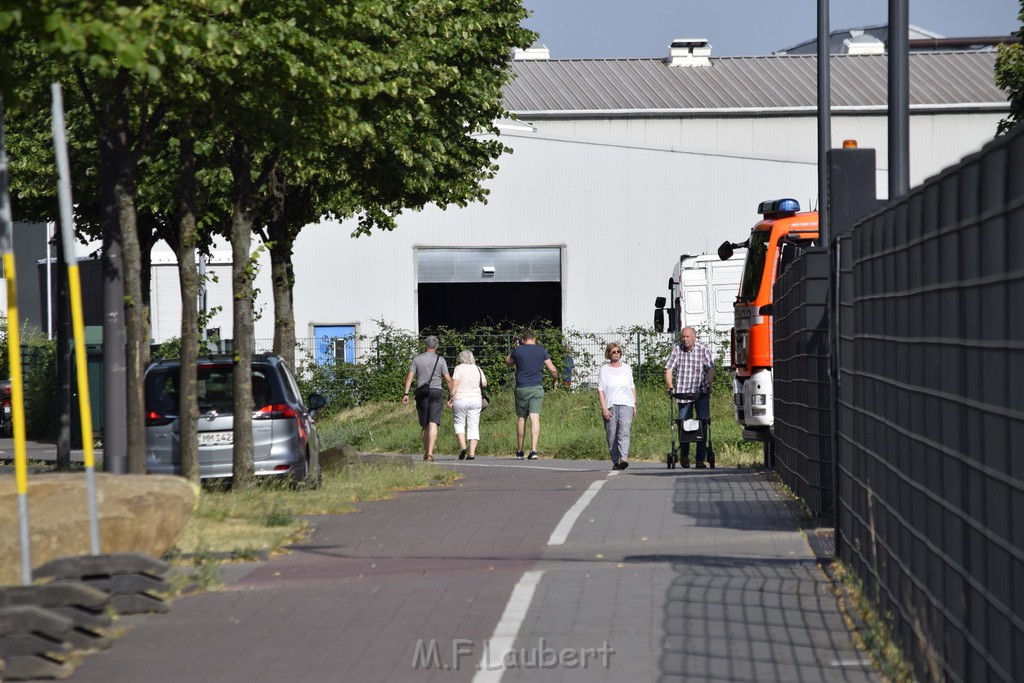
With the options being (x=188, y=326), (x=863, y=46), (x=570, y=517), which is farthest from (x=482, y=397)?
(x=863, y=46)

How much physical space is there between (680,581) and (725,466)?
11.5 m

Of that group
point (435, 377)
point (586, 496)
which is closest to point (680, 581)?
point (586, 496)

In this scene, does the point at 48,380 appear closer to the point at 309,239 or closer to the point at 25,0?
the point at 309,239

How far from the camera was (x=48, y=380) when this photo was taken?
31.5 m

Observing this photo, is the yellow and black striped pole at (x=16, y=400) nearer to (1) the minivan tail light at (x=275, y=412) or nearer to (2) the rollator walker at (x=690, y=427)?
(1) the minivan tail light at (x=275, y=412)

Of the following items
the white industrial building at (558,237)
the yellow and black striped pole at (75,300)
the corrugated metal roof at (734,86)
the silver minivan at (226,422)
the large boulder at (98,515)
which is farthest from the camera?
the corrugated metal roof at (734,86)

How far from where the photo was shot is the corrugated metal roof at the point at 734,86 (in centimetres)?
5284

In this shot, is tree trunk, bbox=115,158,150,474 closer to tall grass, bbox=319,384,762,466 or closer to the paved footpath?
the paved footpath

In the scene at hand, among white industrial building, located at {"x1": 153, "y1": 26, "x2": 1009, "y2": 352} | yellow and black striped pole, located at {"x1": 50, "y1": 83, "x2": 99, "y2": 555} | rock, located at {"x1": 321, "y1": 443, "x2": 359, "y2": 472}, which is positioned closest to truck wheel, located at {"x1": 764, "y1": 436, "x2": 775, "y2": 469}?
rock, located at {"x1": 321, "y1": 443, "x2": 359, "y2": 472}

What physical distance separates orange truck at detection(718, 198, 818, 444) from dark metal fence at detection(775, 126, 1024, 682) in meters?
8.33

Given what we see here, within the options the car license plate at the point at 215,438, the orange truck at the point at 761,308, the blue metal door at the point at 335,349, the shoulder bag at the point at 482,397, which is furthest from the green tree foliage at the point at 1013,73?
the blue metal door at the point at 335,349

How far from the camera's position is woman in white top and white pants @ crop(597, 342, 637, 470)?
63.2ft

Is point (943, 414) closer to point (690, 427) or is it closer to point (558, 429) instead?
point (690, 427)

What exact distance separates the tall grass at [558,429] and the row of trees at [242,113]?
4645 millimetres
